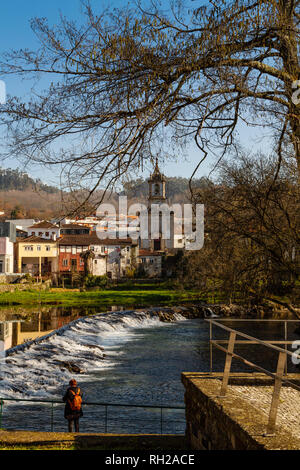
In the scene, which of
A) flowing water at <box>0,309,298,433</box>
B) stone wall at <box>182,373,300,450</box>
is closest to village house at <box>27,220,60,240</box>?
flowing water at <box>0,309,298,433</box>

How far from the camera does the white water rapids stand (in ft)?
55.2

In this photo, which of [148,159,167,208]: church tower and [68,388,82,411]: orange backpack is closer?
[148,159,167,208]: church tower

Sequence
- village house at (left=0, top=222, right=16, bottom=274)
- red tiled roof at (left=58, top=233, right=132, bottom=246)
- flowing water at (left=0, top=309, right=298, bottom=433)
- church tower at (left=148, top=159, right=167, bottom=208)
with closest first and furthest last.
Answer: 1. church tower at (left=148, top=159, right=167, bottom=208)
2. flowing water at (left=0, top=309, right=298, bottom=433)
3. village house at (left=0, top=222, right=16, bottom=274)
4. red tiled roof at (left=58, top=233, right=132, bottom=246)

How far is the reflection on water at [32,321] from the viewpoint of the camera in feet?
87.2

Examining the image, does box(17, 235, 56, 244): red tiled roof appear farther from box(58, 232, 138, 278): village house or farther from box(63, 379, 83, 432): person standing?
box(63, 379, 83, 432): person standing

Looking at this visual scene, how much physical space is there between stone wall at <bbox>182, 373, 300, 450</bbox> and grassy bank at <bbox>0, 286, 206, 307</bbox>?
36.4 m

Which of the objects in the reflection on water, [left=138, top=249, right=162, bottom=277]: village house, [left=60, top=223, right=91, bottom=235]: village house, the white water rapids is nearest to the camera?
the white water rapids

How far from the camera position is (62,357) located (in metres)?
21.0

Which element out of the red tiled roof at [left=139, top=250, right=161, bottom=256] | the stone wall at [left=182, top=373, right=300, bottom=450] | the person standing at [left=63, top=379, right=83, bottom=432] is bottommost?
the person standing at [left=63, top=379, right=83, bottom=432]

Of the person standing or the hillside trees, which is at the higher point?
the hillside trees

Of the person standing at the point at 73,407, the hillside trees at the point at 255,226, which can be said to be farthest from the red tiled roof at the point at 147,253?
the person standing at the point at 73,407
